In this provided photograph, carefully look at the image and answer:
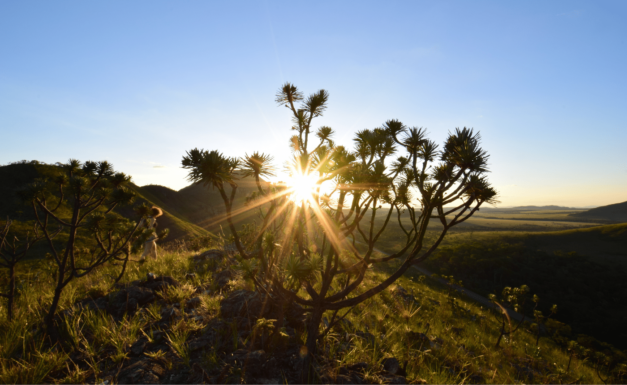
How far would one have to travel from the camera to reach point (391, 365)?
4.83 meters

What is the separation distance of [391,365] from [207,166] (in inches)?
204

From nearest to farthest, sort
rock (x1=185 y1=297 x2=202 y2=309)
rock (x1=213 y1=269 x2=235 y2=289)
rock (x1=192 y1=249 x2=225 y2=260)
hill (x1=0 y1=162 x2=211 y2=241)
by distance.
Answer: rock (x1=185 y1=297 x2=202 y2=309) → rock (x1=213 y1=269 x2=235 y2=289) → rock (x1=192 y1=249 x2=225 y2=260) → hill (x1=0 y1=162 x2=211 y2=241)

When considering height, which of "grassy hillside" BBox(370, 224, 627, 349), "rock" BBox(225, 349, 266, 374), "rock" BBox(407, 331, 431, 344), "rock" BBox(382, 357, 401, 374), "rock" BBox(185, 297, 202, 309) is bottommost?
"grassy hillside" BBox(370, 224, 627, 349)

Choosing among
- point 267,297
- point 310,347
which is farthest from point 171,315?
A: point 310,347

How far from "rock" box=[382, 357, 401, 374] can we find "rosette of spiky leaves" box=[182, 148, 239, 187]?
4.82 m

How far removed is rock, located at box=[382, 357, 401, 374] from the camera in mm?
4716

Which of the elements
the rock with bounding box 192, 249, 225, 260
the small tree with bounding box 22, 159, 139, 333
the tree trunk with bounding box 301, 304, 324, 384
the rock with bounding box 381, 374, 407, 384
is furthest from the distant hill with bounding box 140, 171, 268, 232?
the rock with bounding box 381, 374, 407, 384

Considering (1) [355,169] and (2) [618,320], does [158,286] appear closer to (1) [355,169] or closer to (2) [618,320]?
(1) [355,169]

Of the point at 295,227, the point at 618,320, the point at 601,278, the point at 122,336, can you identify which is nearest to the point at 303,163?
the point at 295,227

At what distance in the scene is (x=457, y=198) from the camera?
13.1 ft

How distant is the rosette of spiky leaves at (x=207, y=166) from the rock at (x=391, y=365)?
4824 mm

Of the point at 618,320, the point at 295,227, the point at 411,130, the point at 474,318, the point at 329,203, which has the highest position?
the point at 411,130

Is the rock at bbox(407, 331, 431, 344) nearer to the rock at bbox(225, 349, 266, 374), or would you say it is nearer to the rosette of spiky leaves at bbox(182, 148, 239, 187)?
the rock at bbox(225, 349, 266, 374)

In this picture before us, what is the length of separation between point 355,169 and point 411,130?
1365 millimetres
